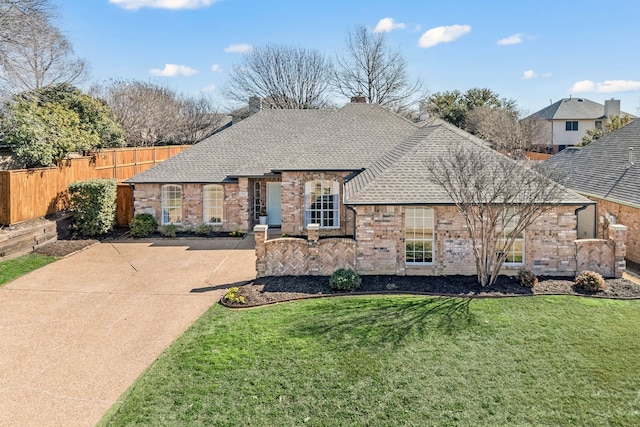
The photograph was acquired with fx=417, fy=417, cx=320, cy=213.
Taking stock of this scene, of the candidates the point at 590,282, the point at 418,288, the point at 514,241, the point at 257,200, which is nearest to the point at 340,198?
the point at 257,200

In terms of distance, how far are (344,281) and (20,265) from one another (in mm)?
11929

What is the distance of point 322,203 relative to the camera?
19875mm

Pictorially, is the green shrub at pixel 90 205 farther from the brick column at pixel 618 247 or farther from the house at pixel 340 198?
the brick column at pixel 618 247

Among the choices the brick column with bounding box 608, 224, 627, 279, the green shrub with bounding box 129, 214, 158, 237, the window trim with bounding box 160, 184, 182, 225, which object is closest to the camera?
the brick column with bounding box 608, 224, 627, 279

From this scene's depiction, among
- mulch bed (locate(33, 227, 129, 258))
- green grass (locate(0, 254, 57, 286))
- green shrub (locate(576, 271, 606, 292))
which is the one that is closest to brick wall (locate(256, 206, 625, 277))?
green shrub (locate(576, 271, 606, 292))

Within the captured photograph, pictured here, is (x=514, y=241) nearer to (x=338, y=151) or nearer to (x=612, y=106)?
(x=338, y=151)

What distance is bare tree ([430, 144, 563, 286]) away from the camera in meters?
12.3

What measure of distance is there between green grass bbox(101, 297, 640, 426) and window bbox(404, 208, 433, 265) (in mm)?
2860

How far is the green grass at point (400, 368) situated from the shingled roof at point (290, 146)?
10557mm

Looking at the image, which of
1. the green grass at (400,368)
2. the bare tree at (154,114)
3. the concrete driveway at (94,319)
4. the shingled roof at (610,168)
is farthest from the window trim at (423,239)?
the bare tree at (154,114)

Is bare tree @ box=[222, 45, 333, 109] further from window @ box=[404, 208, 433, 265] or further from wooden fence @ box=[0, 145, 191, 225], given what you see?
window @ box=[404, 208, 433, 265]

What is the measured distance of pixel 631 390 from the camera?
719 centimetres

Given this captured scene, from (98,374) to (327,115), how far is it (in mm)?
19699

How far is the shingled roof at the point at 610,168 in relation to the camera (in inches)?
633
